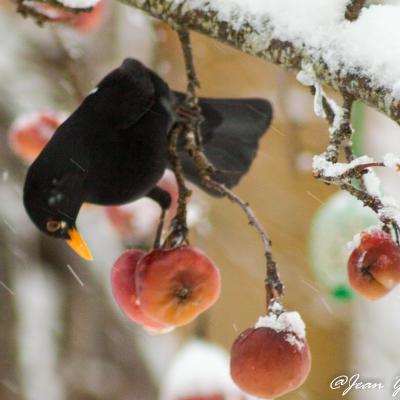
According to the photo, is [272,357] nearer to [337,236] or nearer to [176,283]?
[176,283]

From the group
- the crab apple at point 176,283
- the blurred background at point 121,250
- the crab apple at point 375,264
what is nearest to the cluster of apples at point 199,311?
the crab apple at point 176,283

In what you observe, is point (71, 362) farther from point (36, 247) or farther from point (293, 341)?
point (293, 341)

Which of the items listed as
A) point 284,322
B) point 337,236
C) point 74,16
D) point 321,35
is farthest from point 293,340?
point 74,16

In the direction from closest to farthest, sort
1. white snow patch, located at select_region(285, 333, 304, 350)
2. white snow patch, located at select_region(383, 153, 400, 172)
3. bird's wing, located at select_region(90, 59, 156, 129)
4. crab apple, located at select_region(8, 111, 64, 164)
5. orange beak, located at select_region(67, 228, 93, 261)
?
white snow patch, located at select_region(383, 153, 400, 172), white snow patch, located at select_region(285, 333, 304, 350), orange beak, located at select_region(67, 228, 93, 261), bird's wing, located at select_region(90, 59, 156, 129), crab apple, located at select_region(8, 111, 64, 164)

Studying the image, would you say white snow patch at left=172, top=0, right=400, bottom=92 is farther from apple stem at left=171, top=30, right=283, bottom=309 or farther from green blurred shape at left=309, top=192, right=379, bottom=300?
green blurred shape at left=309, top=192, right=379, bottom=300

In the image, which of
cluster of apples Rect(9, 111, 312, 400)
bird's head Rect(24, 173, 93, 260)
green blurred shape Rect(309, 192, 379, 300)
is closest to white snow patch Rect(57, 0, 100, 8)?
bird's head Rect(24, 173, 93, 260)

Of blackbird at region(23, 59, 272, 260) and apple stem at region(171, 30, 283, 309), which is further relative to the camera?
blackbird at region(23, 59, 272, 260)

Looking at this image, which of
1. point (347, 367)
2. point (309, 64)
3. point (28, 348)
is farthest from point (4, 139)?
point (309, 64)
